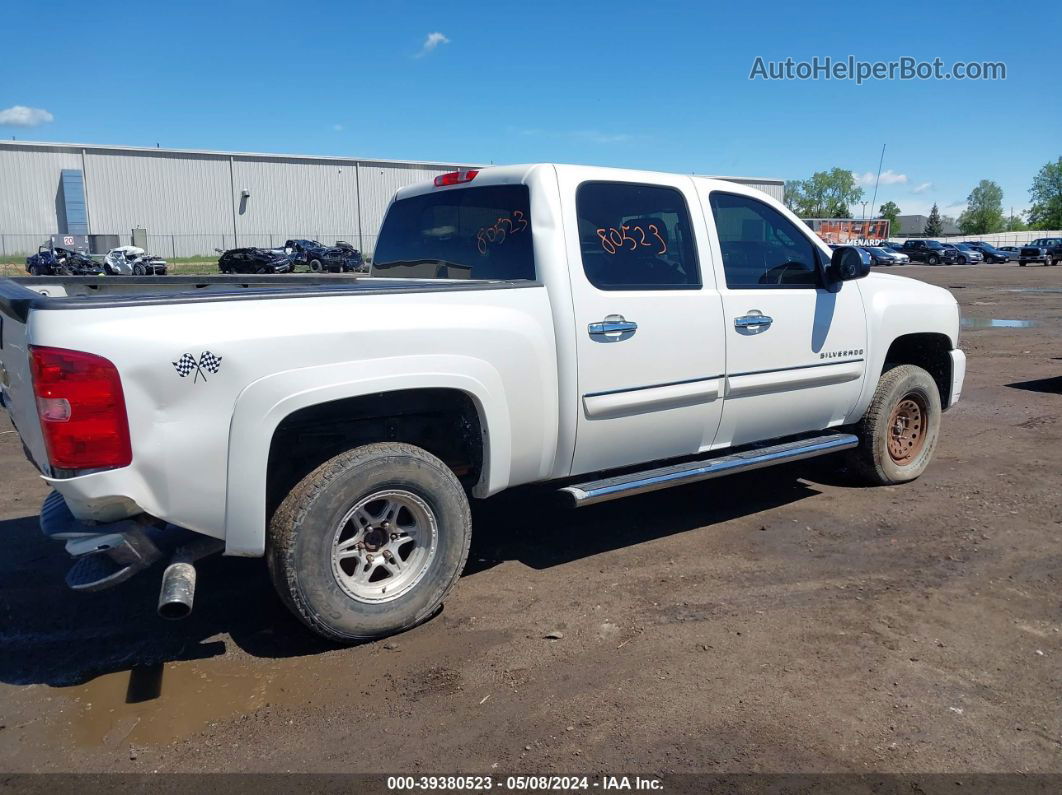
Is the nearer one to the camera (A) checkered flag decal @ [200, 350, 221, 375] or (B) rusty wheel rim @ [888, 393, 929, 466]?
(A) checkered flag decal @ [200, 350, 221, 375]

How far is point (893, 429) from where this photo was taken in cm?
615

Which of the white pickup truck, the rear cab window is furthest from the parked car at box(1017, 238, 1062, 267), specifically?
the rear cab window

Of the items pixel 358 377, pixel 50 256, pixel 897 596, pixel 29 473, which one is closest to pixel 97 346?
pixel 358 377

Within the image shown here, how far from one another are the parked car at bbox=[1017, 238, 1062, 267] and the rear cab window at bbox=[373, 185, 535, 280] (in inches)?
2206

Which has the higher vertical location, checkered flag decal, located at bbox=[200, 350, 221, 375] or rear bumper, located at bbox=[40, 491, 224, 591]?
checkered flag decal, located at bbox=[200, 350, 221, 375]

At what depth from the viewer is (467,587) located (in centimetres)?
447

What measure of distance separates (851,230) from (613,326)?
3275 inches

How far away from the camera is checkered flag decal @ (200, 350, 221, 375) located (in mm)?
3178

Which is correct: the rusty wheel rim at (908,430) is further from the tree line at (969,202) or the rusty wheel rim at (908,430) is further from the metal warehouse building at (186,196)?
the tree line at (969,202)

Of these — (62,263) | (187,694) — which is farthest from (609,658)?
(62,263)

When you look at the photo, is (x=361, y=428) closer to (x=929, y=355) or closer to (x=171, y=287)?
(x=171, y=287)

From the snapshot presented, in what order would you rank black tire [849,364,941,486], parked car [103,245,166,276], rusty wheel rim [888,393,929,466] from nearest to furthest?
black tire [849,364,941,486]
rusty wheel rim [888,393,929,466]
parked car [103,245,166,276]

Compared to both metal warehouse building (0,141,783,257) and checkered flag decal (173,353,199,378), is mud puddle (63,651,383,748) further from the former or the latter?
metal warehouse building (0,141,783,257)

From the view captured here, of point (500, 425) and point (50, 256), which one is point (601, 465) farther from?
point (50, 256)
